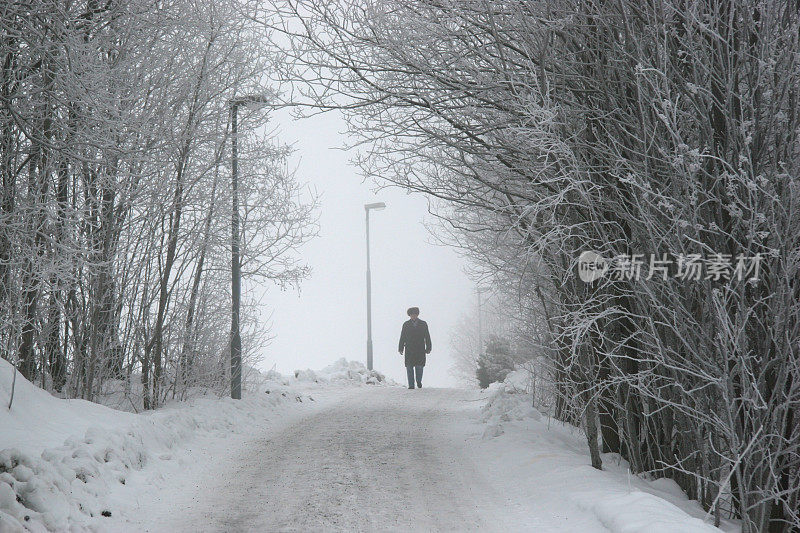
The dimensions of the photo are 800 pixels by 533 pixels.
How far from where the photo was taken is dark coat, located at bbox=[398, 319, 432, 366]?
66.7 ft

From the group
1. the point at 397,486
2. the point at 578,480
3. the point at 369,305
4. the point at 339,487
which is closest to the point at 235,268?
the point at 339,487

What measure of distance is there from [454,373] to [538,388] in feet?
137

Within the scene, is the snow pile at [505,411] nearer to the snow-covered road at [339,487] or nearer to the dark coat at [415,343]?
the snow-covered road at [339,487]

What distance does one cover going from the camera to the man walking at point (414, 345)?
20.4m

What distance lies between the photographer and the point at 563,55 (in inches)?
277

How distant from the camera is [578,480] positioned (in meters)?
7.18

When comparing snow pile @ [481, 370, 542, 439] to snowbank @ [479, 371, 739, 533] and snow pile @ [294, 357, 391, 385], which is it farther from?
snow pile @ [294, 357, 391, 385]

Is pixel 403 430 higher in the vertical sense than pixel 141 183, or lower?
lower

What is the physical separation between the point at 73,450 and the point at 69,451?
5 cm

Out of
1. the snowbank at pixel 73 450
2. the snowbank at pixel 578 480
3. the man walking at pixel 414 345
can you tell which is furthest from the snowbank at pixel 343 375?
the snowbank at pixel 578 480

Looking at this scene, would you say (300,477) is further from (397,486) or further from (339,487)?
(397,486)

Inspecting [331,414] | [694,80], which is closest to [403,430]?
[331,414]

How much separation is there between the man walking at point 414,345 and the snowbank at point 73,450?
936cm

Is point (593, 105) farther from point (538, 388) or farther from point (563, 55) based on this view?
point (538, 388)
